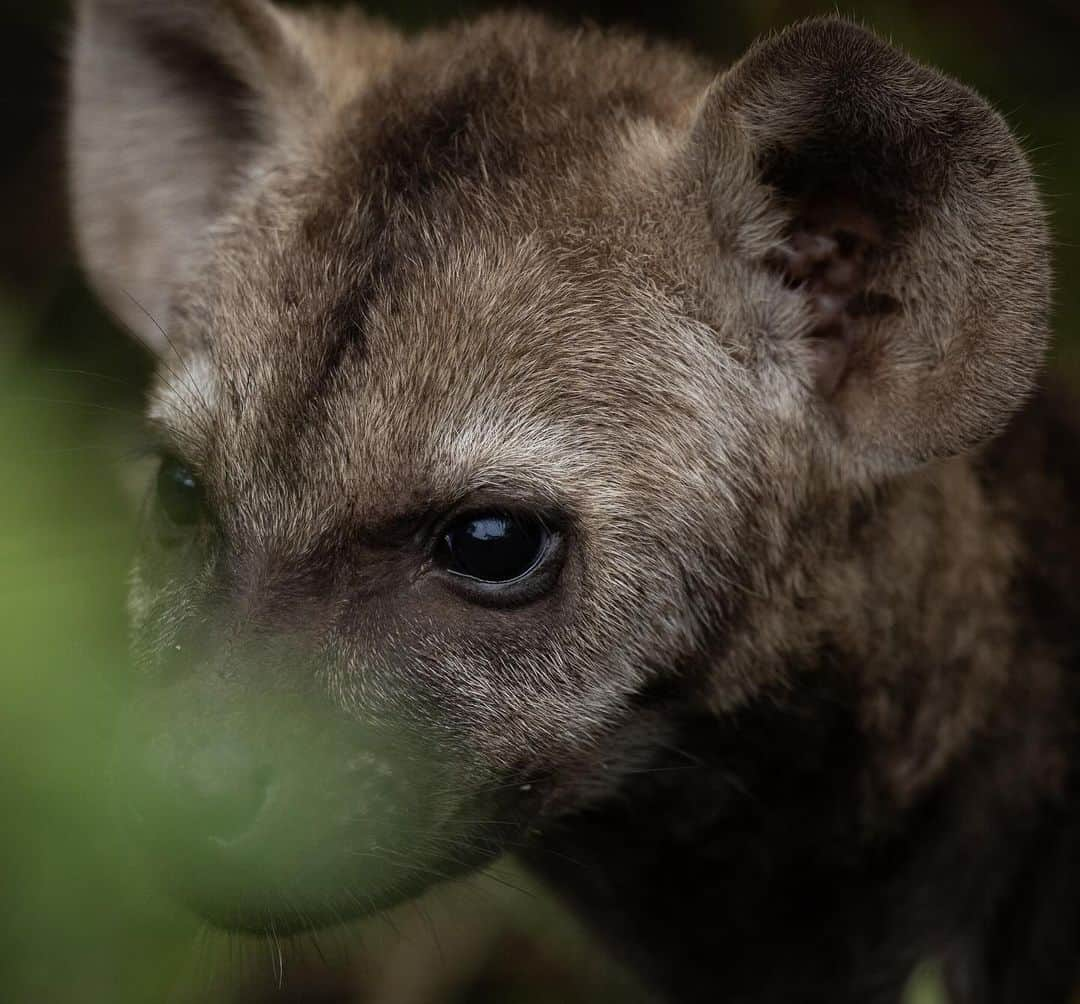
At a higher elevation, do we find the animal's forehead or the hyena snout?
the animal's forehead

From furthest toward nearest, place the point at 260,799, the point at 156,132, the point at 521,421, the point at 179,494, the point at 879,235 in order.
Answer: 1. the point at 156,132
2. the point at 179,494
3. the point at 879,235
4. the point at 521,421
5. the point at 260,799

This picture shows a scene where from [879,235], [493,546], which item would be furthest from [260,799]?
[879,235]

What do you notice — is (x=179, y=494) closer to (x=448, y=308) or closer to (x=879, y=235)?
(x=448, y=308)

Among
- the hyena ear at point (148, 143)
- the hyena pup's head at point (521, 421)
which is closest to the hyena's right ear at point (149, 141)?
the hyena ear at point (148, 143)

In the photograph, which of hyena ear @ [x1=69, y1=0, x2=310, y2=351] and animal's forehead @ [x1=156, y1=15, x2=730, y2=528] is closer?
animal's forehead @ [x1=156, y1=15, x2=730, y2=528]

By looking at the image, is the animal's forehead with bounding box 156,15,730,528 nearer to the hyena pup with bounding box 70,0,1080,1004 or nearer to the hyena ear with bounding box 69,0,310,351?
the hyena pup with bounding box 70,0,1080,1004

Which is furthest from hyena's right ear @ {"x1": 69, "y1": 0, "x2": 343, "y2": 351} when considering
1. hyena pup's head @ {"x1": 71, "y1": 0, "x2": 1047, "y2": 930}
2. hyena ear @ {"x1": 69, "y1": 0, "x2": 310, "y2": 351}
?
hyena pup's head @ {"x1": 71, "y1": 0, "x2": 1047, "y2": 930}

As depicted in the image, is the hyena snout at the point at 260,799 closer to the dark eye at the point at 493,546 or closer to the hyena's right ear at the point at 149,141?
the dark eye at the point at 493,546

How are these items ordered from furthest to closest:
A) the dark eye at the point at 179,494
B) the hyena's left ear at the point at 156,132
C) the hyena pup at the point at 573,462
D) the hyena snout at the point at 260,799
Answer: the hyena's left ear at the point at 156,132 → the dark eye at the point at 179,494 → the hyena pup at the point at 573,462 → the hyena snout at the point at 260,799
